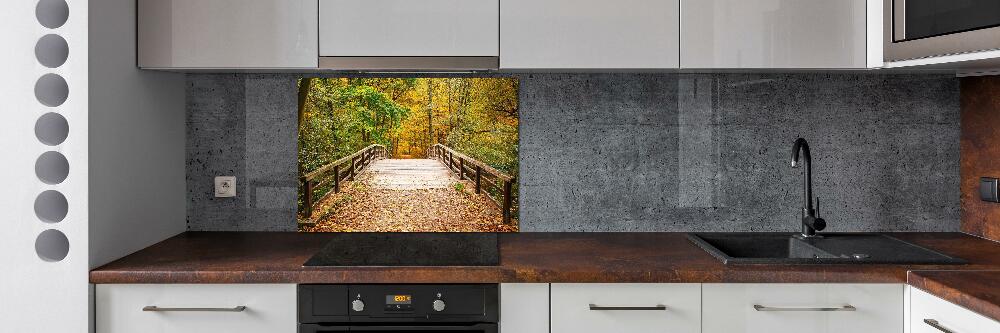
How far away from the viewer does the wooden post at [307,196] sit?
8.33ft

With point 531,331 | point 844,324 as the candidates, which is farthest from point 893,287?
point 531,331

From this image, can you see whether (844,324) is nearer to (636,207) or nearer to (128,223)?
(636,207)

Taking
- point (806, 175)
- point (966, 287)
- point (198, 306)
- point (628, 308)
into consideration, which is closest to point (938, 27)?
point (806, 175)

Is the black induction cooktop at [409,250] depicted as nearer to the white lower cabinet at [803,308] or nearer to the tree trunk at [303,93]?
the tree trunk at [303,93]

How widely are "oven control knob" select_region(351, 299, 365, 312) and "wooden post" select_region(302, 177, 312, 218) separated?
2.64ft

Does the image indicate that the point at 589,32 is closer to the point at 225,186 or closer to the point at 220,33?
the point at 220,33
